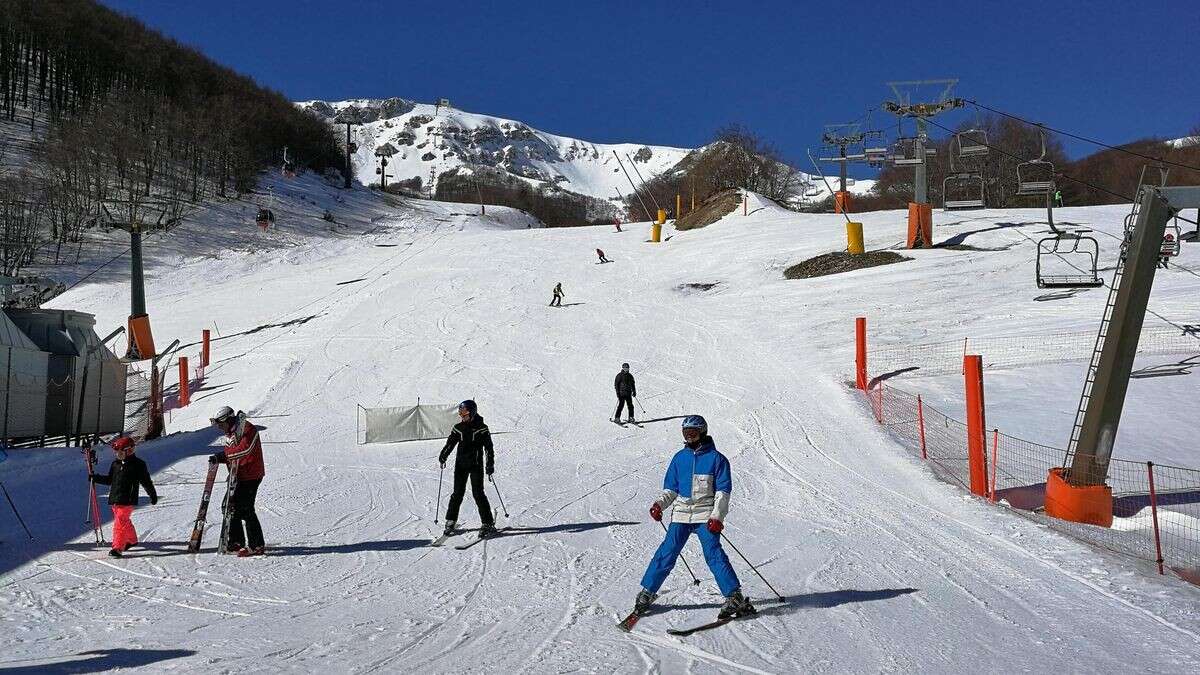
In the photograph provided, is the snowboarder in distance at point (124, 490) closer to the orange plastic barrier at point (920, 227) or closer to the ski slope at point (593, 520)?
the ski slope at point (593, 520)

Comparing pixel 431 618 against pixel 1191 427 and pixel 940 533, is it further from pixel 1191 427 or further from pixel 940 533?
pixel 1191 427

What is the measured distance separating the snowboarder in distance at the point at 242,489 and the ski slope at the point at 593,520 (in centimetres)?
38

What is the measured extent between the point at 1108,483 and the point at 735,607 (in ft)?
28.6

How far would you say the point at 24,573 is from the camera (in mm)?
7320

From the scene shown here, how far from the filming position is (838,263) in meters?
33.0

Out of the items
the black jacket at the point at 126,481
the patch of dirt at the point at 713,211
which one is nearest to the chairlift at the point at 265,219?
the patch of dirt at the point at 713,211

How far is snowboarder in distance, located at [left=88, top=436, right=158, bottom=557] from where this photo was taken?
323 inches

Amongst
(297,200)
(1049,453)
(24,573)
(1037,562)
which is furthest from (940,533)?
(297,200)

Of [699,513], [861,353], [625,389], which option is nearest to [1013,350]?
[861,353]

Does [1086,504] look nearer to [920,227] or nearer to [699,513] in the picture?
[699,513]

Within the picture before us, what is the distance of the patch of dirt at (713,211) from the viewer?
174ft

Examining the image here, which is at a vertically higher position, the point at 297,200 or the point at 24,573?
the point at 297,200

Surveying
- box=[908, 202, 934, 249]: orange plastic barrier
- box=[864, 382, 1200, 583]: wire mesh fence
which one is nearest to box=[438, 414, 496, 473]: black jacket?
box=[864, 382, 1200, 583]: wire mesh fence

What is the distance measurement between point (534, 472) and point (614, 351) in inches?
457
